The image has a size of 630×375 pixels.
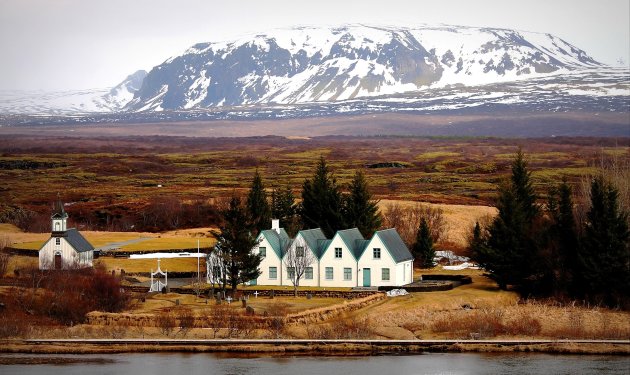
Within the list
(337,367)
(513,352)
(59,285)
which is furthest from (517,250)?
(59,285)

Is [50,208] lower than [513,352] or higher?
higher

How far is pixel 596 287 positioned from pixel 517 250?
20.6 feet

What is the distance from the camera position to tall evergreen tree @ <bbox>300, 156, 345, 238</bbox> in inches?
3406

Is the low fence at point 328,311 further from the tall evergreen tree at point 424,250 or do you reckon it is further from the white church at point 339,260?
the tall evergreen tree at point 424,250

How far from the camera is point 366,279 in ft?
240

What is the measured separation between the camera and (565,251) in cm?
7038

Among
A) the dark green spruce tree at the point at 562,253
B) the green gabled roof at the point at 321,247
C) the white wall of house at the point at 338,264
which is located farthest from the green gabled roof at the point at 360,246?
the dark green spruce tree at the point at 562,253

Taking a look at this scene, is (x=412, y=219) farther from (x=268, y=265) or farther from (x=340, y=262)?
(x=268, y=265)

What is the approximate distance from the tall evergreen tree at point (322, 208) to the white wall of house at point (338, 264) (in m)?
11.8

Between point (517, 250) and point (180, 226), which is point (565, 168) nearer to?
point (180, 226)

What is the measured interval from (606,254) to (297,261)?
18626 millimetres

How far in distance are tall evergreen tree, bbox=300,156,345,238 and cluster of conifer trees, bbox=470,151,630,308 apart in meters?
13.7

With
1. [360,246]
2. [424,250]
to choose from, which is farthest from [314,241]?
[424,250]

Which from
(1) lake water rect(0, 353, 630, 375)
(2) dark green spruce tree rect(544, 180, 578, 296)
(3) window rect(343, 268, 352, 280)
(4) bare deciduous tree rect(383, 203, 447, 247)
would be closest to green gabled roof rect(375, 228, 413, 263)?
(3) window rect(343, 268, 352, 280)
